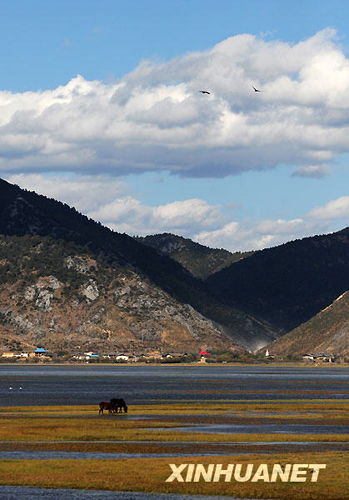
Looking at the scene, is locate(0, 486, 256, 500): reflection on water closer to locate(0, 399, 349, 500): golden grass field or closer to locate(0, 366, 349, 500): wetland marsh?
locate(0, 366, 349, 500): wetland marsh

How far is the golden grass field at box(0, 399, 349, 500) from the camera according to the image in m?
54.9

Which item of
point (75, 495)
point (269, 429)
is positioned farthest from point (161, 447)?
point (75, 495)

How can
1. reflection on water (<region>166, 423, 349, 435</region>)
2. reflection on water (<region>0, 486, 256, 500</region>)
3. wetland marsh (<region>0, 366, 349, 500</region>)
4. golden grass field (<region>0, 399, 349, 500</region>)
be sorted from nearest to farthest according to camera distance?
reflection on water (<region>0, 486, 256, 500</region>) < golden grass field (<region>0, 399, 349, 500</region>) < wetland marsh (<region>0, 366, 349, 500</region>) < reflection on water (<region>166, 423, 349, 435</region>)

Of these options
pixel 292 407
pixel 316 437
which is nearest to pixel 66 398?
pixel 292 407

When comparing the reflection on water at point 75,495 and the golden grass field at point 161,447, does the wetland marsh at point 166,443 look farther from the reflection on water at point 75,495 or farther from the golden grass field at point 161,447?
the reflection on water at point 75,495

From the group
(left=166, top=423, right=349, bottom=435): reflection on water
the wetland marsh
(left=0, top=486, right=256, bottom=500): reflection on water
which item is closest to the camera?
(left=0, top=486, right=256, bottom=500): reflection on water

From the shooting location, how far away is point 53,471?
59656mm

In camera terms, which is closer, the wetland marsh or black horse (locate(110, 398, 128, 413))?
the wetland marsh

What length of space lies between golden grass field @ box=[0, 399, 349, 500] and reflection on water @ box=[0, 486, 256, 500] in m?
1.04

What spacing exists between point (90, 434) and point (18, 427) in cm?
Answer: 868

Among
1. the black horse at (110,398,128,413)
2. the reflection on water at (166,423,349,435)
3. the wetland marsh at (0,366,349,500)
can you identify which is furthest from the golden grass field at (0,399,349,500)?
the reflection on water at (166,423,349,435)

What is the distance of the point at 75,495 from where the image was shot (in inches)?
2077

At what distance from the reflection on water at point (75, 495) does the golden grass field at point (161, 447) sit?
1038 mm

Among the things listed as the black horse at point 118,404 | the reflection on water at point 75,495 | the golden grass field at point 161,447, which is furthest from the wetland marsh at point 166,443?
the black horse at point 118,404
